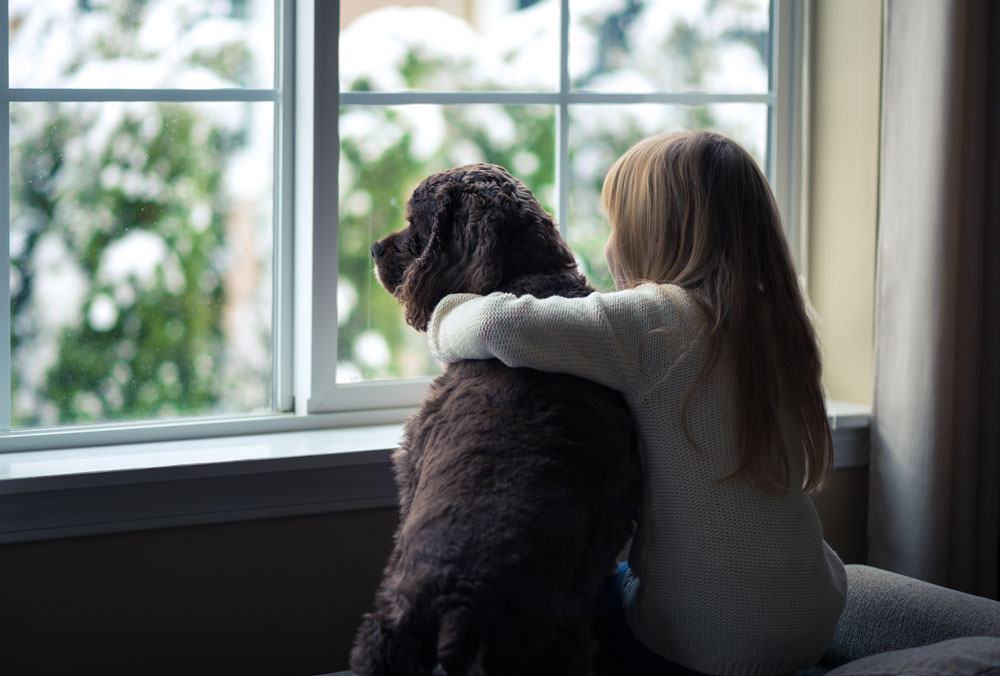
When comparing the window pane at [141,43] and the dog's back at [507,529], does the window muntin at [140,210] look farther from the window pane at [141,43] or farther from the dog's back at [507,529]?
the dog's back at [507,529]

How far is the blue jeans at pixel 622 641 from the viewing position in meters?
1.31

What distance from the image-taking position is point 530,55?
2.01 m

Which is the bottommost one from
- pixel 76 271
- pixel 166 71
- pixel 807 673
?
pixel 807 673

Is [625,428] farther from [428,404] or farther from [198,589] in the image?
[198,589]

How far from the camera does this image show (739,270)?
126cm

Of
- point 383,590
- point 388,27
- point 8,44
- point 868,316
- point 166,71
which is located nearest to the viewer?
point 383,590

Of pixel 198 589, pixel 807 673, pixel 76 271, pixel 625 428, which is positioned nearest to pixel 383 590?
pixel 625 428

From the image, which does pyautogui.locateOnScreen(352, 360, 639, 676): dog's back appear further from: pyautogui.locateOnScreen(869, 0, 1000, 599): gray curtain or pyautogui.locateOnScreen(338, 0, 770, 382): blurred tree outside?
pyautogui.locateOnScreen(869, 0, 1000, 599): gray curtain

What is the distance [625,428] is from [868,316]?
117 cm

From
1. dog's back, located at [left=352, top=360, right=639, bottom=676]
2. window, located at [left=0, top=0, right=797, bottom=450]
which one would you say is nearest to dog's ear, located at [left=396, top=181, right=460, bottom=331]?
dog's back, located at [left=352, top=360, right=639, bottom=676]

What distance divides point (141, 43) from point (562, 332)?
1.01 meters

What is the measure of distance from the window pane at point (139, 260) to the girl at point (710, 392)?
2.28 ft

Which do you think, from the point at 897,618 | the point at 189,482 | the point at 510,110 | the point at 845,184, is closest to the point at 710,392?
the point at 897,618

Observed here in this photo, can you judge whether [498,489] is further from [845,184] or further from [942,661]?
[845,184]
